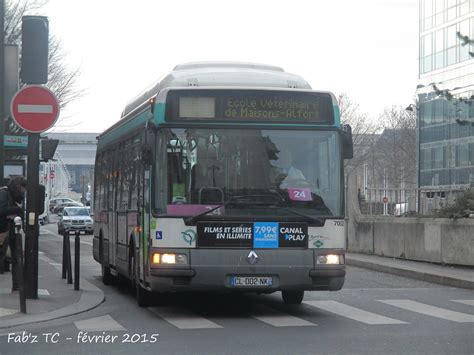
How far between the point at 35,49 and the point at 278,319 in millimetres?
5289

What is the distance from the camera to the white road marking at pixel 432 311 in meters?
11.6

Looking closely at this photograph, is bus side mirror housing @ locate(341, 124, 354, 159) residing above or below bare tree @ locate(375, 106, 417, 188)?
below

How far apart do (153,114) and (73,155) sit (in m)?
128

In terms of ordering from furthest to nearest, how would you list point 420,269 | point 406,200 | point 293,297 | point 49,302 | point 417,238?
1. point 406,200
2. point 417,238
3. point 420,269
4. point 293,297
5. point 49,302

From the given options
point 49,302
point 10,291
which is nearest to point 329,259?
point 49,302

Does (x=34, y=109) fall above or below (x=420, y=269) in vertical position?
above

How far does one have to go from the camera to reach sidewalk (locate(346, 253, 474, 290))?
667 inches

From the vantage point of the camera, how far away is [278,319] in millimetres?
11258

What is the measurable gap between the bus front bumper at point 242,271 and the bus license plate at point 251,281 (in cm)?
1

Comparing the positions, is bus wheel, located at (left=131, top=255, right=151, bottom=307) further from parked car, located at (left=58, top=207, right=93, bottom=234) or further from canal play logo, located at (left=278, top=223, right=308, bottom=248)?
parked car, located at (left=58, top=207, right=93, bottom=234)

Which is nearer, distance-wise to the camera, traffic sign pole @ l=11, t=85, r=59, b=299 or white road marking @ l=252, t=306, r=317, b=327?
white road marking @ l=252, t=306, r=317, b=327

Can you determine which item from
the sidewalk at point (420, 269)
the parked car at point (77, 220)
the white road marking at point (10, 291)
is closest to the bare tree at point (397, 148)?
the parked car at point (77, 220)

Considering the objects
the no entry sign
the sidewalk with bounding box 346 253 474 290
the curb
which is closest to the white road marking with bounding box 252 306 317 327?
the curb

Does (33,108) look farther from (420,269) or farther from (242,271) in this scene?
(420,269)
